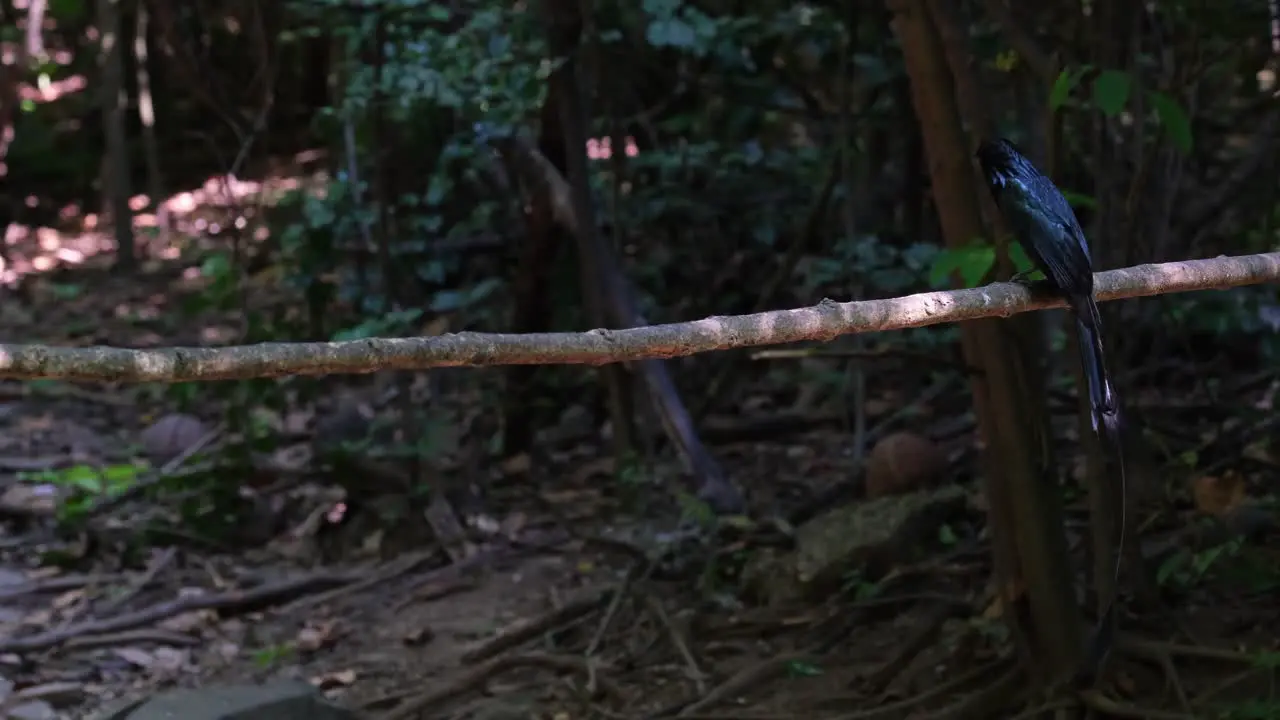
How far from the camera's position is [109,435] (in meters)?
6.84

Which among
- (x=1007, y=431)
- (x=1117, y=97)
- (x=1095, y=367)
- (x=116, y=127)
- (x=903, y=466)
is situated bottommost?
(x=903, y=466)

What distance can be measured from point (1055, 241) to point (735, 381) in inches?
139

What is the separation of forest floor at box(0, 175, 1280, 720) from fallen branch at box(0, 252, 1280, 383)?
158cm

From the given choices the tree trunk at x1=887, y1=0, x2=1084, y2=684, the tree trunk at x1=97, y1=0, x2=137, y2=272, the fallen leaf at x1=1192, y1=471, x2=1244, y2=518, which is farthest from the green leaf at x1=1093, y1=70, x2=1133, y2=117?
the tree trunk at x1=97, y1=0, x2=137, y2=272

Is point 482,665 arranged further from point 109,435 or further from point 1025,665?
point 109,435

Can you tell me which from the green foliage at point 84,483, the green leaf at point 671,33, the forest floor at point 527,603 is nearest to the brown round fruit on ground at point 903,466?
the forest floor at point 527,603

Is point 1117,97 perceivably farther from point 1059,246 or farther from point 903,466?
point 903,466

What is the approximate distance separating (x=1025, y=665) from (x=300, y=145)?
948cm

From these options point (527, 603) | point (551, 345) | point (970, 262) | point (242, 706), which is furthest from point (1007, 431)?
point (242, 706)

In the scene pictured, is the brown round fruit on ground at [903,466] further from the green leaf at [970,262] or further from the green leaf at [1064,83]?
the green leaf at [1064,83]

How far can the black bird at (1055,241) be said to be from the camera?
97.5 inches

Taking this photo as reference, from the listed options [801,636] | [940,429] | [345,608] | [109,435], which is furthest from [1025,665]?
[109,435]

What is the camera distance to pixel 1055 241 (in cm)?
258

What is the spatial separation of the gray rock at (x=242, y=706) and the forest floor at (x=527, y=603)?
0.37 meters
